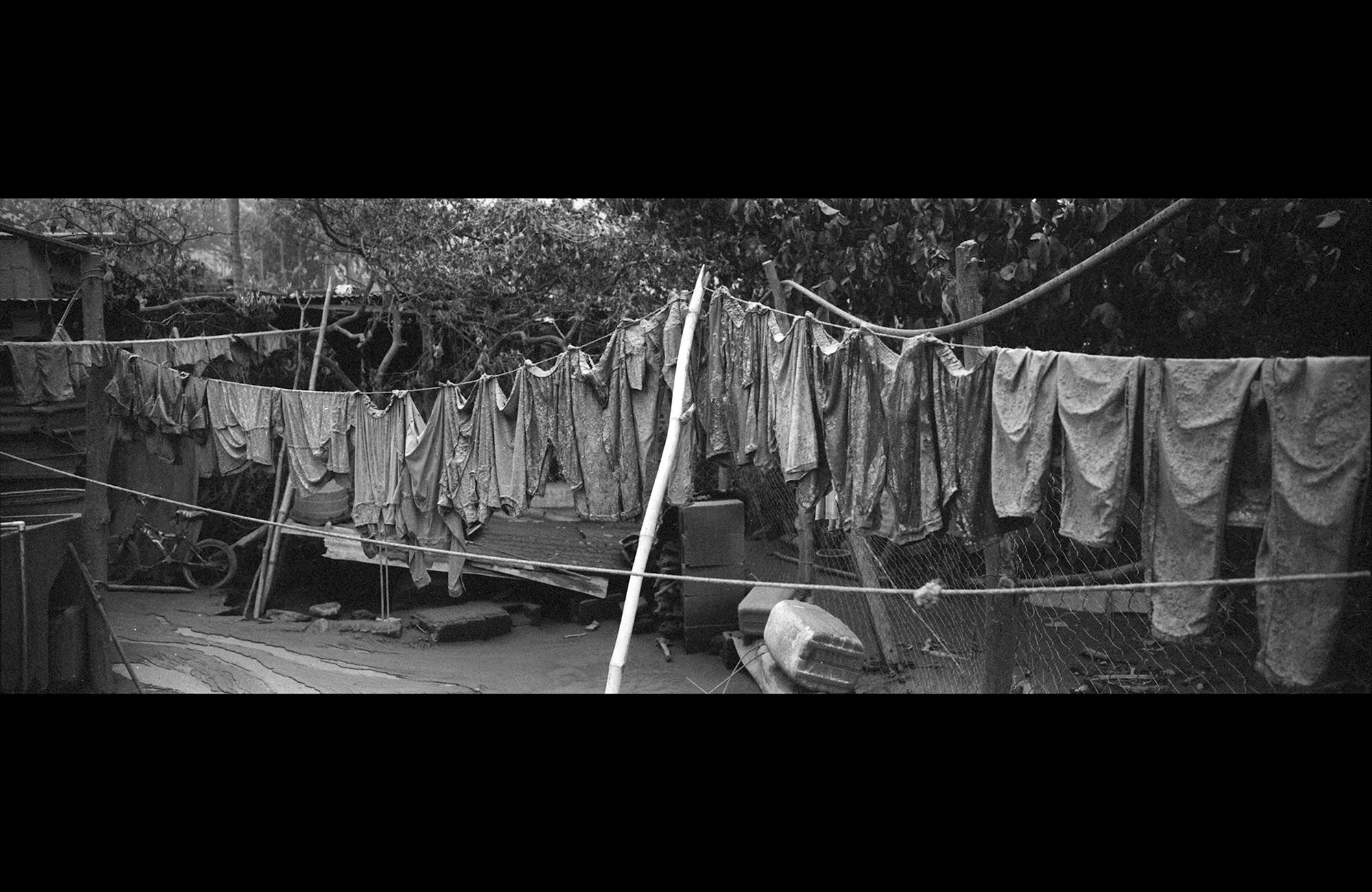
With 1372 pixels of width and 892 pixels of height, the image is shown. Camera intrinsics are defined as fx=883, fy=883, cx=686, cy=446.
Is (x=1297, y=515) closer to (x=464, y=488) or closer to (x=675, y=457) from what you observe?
(x=675, y=457)

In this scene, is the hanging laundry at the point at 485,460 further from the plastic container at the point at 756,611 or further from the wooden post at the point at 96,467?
the wooden post at the point at 96,467

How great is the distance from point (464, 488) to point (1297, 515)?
6.08 m

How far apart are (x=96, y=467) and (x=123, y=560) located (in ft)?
14.7

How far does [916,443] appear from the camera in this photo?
→ 446cm

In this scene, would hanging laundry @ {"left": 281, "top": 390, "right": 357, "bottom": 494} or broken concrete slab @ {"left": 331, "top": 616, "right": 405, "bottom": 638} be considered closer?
hanging laundry @ {"left": 281, "top": 390, "right": 357, "bottom": 494}

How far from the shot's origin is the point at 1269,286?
6.74m

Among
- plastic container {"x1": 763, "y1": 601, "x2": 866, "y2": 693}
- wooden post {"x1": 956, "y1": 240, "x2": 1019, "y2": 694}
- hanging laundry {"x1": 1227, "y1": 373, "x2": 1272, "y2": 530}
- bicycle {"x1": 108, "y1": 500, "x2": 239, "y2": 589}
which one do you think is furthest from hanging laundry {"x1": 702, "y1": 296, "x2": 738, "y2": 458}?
bicycle {"x1": 108, "y1": 500, "x2": 239, "y2": 589}

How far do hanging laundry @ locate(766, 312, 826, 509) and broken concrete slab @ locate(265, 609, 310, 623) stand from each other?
711 cm

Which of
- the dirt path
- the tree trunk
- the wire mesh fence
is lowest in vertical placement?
the dirt path

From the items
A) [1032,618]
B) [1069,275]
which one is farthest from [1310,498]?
[1032,618]

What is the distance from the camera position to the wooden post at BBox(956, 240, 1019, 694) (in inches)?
180

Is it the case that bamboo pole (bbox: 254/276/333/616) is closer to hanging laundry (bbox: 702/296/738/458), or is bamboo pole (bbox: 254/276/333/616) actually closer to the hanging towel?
the hanging towel

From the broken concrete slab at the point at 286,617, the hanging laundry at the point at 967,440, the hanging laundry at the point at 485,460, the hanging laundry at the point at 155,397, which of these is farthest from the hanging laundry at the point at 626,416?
the broken concrete slab at the point at 286,617


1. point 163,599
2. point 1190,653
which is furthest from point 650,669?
point 163,599
